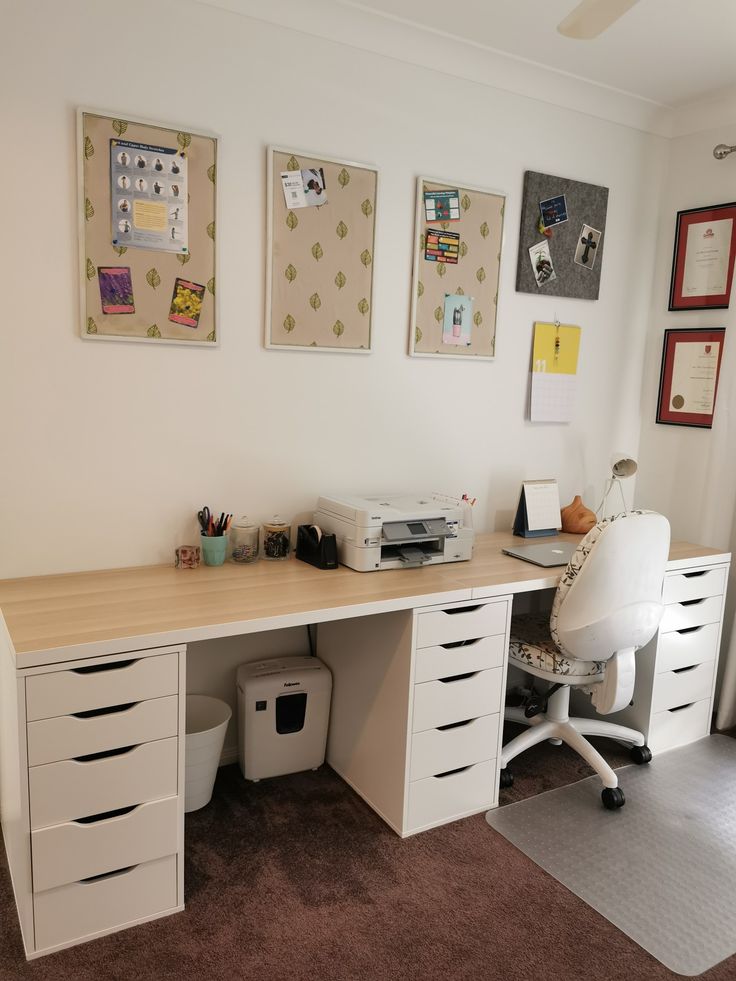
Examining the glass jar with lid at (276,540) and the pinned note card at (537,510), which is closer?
the glass jar with lid at (276,540)

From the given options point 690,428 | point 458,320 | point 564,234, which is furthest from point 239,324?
point 690,428

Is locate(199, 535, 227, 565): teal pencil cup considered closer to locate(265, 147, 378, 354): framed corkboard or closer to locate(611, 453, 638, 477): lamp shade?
locate(265, 147, 378, 354): framed corkboard

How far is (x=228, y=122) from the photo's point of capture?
2.30m

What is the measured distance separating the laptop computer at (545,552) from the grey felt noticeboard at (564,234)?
100 centimetres

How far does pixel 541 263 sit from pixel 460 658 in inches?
64.4

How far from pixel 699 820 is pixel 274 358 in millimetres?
2000

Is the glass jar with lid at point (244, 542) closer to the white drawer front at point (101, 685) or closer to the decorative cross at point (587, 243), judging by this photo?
the white drawer front at point (101, 685)

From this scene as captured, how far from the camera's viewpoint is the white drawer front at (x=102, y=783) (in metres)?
1.67

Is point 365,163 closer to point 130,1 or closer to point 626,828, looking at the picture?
point 130,1

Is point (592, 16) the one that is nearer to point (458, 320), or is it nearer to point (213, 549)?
point (458, 320)

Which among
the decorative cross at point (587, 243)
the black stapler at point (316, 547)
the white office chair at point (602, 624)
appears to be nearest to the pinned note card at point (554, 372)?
the decorative cross at point (587, 243)

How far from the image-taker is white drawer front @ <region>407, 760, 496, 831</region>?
2248 mm

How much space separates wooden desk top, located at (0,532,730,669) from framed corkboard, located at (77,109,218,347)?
718 mm

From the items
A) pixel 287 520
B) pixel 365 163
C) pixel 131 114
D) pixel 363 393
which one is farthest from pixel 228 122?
pixel 287 520
